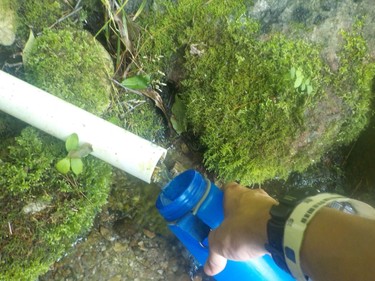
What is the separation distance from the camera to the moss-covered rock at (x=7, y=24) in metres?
1.63

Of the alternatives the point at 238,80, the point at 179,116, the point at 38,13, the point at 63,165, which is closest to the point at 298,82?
the point at 238,80

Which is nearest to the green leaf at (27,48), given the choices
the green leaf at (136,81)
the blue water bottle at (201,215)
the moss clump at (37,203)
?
the moss clump at (37,203)

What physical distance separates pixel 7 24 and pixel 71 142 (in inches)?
23.7

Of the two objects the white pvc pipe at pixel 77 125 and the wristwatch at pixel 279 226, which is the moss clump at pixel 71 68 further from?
the wristwatch at pixel 279 226

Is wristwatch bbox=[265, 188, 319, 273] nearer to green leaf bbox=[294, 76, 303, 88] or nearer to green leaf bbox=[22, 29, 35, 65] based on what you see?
green leaf bbox=[294, 76, 303, 88]

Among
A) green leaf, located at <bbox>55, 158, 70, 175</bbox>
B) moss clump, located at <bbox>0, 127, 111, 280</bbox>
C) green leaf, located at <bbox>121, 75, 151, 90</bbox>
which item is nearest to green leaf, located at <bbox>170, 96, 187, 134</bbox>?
green leaf, located at <bbox>121, 75, 151, 90</bbox>

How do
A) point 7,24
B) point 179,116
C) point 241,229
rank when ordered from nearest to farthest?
point 241,229 < point 7,24 < point 179,116

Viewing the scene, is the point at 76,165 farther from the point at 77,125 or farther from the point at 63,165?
the point at 77,125

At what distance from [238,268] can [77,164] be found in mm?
778

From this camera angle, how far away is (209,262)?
4.94 ft

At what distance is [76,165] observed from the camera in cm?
152

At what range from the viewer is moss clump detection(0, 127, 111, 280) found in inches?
58.4

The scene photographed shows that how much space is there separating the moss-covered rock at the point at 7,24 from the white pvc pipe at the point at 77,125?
9.0 inches

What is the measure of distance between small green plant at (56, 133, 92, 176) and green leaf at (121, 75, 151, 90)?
381 mm
